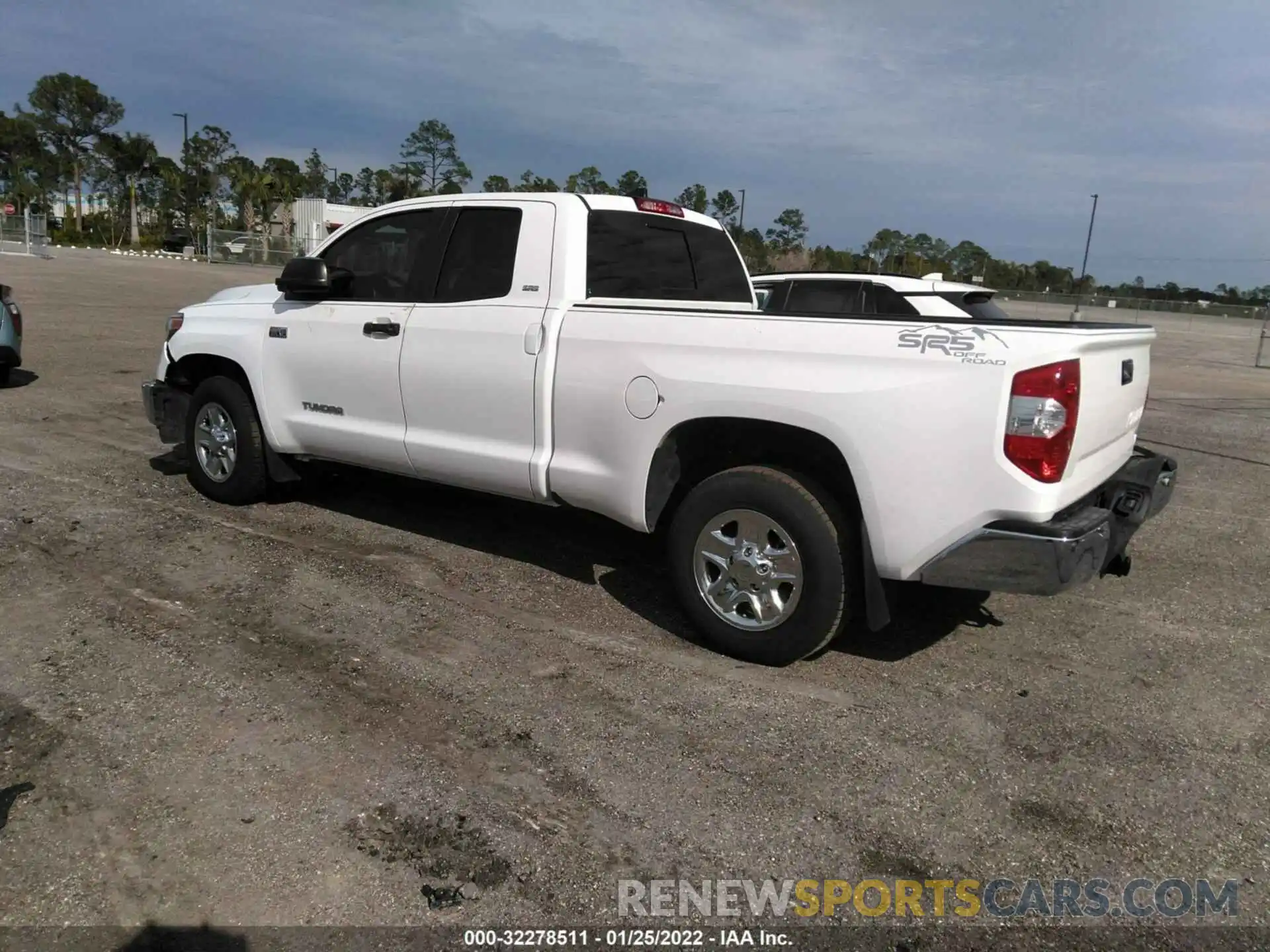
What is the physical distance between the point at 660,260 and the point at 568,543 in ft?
5.74

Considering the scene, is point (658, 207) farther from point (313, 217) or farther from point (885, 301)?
point (313, 217)

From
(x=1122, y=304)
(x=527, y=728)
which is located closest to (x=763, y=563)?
(x=527, y=728)

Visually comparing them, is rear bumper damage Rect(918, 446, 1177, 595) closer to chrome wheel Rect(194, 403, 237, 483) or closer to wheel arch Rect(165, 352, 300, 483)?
wheel arch Rect(165, 352, 300, 483)

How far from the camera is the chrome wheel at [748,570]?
3.74 metres

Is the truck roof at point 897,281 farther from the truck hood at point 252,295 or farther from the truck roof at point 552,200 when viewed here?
the truck hood at point 252,295

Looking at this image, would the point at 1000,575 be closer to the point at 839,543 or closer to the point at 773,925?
the point at 839,543

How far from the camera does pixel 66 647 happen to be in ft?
12.6

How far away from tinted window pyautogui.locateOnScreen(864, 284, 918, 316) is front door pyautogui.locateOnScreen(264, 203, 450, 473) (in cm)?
554

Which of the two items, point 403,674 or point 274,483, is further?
point 274,483

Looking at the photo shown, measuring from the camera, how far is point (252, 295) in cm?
581

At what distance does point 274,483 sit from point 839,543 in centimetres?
389

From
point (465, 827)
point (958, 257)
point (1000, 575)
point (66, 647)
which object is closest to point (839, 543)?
point (1000, 575)

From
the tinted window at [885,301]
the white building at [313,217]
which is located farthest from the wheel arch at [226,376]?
the white building at [313,217]

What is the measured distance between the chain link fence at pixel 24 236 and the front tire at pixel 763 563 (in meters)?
44.9
